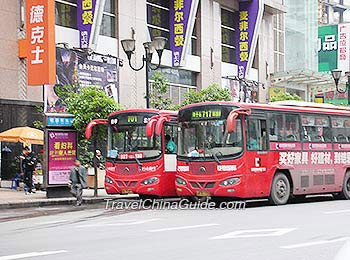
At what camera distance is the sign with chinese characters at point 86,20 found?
3266cm

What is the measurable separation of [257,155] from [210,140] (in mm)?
1514

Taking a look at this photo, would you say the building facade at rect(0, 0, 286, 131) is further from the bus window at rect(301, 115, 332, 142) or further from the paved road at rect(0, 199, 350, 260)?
the bus window at rect(301, 115, 332, 142)

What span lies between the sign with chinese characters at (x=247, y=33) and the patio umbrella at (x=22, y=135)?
2103cm

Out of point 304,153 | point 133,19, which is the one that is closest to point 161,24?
point 133,19

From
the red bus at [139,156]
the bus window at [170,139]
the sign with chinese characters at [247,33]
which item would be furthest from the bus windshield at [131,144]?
the sign with chinese characters at [247,33]

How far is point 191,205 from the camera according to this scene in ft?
70.5

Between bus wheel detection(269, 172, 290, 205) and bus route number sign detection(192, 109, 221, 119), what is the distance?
290cm

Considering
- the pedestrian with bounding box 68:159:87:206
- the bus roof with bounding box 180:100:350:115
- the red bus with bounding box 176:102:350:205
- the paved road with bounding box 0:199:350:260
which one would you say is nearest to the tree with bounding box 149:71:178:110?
the bus roof with bounding box 180:100:350:115

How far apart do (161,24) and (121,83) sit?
5.90 metres

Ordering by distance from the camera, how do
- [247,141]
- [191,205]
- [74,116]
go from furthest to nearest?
[74,116] → [191,205] → [247,141]

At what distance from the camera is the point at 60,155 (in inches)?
955

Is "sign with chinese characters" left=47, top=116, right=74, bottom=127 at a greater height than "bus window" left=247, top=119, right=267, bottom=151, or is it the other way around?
"sign with chinese characters" left=47, top=116, right=74, bottom=127

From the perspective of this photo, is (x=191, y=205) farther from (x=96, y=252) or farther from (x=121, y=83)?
(x=121, y=83)

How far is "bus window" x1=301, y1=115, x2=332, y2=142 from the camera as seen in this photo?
22545mm
